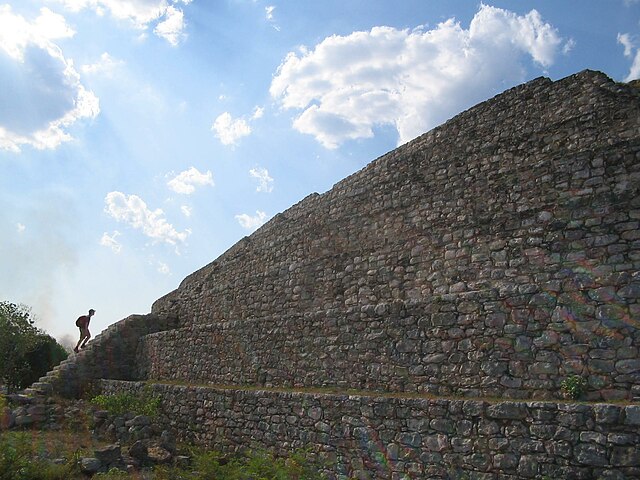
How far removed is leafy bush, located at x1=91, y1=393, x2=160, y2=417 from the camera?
45.2 ft

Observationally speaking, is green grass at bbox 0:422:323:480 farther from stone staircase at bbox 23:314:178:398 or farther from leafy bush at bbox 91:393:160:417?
stone staircase at bbox 23:314:178:398

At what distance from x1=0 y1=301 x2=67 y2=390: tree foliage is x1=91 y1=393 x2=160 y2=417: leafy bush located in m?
12.9

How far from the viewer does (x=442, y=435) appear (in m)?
7.38

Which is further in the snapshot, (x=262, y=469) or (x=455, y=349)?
(x=262, y=469)

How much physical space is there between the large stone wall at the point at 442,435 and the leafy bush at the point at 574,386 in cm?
63

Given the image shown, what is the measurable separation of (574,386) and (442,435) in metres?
1.88

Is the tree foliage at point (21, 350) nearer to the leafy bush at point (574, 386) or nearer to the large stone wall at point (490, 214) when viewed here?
the large stone wall at point (490, 214)

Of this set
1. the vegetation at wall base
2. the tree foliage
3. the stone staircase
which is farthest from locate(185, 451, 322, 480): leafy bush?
the tree foliage

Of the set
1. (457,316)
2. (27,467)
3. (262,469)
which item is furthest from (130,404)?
(457,316)

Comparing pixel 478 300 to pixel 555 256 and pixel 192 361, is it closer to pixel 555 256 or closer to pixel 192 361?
pixel 555 256

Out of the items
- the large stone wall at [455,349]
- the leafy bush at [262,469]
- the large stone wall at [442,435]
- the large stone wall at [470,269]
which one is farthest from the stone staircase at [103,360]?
the leafy bush at [262,469]

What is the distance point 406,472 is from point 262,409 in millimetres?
3741

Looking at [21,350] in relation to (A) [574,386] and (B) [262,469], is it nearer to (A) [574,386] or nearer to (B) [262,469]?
(B) [262,469]

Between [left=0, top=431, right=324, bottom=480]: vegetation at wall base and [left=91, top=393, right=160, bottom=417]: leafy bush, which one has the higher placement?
[left=91, top=393, right=160, bottom=417]: leafy bush
